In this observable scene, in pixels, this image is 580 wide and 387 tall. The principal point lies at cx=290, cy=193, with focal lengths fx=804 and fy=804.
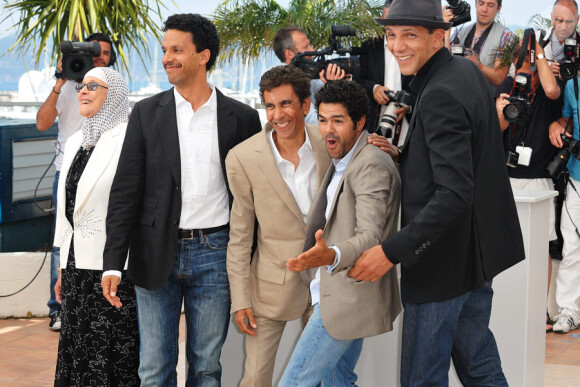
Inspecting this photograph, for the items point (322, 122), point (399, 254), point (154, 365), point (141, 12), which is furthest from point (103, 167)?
point (141, 12)

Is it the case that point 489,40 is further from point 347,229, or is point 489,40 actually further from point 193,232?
point 347,229

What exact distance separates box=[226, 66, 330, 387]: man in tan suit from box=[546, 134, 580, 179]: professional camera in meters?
2.84

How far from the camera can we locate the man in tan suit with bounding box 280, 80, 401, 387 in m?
2.69

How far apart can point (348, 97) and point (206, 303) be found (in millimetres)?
1036

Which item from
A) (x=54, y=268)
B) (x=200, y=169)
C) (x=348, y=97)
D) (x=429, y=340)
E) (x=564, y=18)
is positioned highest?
(x=564, y=18)

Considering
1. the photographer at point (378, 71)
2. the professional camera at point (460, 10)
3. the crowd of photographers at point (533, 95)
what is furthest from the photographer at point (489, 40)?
the photographer at point (378, 71)

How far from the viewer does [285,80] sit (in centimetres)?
308

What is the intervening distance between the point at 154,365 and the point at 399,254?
1.31 meters

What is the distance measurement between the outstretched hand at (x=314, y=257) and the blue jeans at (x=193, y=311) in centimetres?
87

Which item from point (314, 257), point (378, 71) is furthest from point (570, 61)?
point (314, 257)

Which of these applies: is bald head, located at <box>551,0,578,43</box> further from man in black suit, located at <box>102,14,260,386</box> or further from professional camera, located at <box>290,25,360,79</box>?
man in black suit, located at <box>102,14,260,386</box>

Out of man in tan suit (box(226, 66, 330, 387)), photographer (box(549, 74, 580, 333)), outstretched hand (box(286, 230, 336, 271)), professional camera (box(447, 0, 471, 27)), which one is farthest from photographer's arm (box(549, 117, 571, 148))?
outstretched hand (box(286, 230, 336, 271))

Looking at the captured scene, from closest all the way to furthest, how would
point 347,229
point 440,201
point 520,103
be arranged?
point 440,201, point 347,229, point 520,103

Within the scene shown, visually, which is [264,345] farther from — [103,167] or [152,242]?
[103,167]
